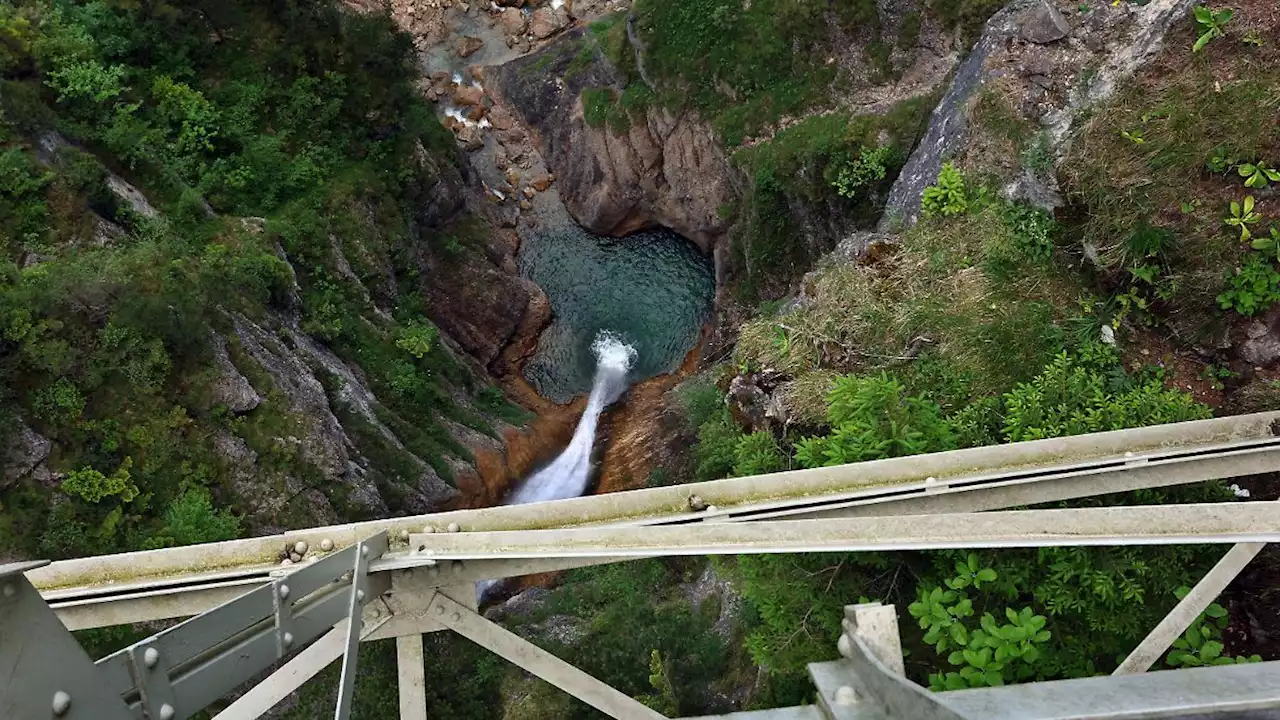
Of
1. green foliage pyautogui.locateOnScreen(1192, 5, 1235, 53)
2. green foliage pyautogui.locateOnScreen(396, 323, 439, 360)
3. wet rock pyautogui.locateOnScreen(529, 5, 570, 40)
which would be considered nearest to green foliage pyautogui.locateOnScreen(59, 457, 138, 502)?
green foliage pyautogui.locateOnScreen(396, 323, 439, 360)

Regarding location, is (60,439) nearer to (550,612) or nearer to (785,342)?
(550,612)

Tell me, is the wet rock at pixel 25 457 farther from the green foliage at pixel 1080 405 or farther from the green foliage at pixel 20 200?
the green foliage at pixel 1080 405

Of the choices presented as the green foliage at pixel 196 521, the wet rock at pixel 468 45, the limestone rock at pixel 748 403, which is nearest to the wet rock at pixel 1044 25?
the limestone rock at pixel 748 403

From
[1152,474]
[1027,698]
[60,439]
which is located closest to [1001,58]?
[1152,474]

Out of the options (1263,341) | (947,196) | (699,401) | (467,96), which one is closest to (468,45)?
(467,96)

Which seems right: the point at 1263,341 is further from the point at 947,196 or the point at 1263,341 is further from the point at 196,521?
the point at 196,521
